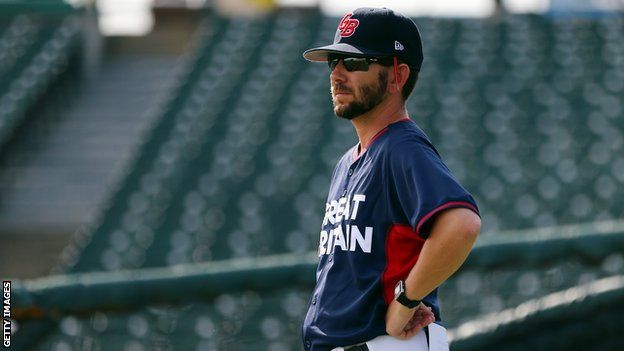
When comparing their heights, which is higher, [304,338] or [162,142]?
[304,338]

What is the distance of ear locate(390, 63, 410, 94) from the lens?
1.80 m

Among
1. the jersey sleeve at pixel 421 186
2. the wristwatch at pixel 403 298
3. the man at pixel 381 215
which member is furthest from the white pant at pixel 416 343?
the jersey sleeve at pixel 421 186

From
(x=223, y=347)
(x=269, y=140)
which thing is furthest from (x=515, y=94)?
(x=223, y=347)

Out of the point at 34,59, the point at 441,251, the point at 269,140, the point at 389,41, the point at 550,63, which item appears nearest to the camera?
the point at 441,251

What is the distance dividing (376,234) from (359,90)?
282 millimetres

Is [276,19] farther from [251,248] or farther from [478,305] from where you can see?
[478,305]

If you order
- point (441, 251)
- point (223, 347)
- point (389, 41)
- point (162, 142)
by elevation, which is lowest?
point (162, 142)

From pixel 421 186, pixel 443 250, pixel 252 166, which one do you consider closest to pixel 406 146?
pixel 421 186

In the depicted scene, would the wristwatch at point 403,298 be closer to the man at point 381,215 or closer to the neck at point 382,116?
the man at point 381,215

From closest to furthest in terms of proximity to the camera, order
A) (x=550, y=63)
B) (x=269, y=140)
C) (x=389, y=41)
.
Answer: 1. (x=389, y=41)
2. (x=269, y=140)
3. (x=550, y=63)

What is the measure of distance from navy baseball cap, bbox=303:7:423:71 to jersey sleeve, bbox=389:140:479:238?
0.19 meters

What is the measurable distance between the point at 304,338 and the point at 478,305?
1.94m

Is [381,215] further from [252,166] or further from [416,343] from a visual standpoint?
[252,166]

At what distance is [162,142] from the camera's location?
799 cm
